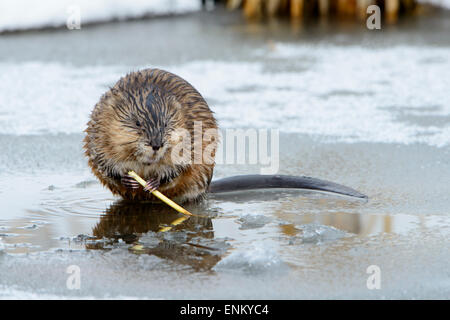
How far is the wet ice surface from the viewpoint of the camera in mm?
3189

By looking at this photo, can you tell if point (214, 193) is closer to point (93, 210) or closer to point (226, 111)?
point (93, 210)

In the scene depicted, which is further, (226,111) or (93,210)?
(226,111)

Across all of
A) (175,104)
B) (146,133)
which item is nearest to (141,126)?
(146,133)

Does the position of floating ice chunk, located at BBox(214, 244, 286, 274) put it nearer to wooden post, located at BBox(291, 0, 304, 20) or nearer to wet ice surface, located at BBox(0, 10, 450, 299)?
wet ice surface, located at BBox(0, 10, 450, 299)

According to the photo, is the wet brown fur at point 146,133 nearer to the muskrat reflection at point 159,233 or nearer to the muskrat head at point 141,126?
the muskrat head at point 141,126

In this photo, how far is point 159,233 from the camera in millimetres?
3734

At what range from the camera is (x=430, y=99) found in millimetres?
6578

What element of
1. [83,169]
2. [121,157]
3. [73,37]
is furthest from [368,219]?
[73,37]

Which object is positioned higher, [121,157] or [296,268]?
[121,157]

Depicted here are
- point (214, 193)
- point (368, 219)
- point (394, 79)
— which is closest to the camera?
point (368, 219)

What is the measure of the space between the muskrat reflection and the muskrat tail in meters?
0.35

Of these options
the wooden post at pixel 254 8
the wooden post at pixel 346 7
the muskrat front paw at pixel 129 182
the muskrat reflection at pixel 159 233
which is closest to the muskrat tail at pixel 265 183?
the muskrat reflection at pixel 159 233

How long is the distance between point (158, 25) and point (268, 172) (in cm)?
574

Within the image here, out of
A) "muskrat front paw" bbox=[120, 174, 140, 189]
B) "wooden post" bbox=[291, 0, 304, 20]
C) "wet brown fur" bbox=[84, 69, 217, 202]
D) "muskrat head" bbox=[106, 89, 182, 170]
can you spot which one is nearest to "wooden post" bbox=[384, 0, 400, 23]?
"wooden post" bbox=[291, 0, 304, 20]
